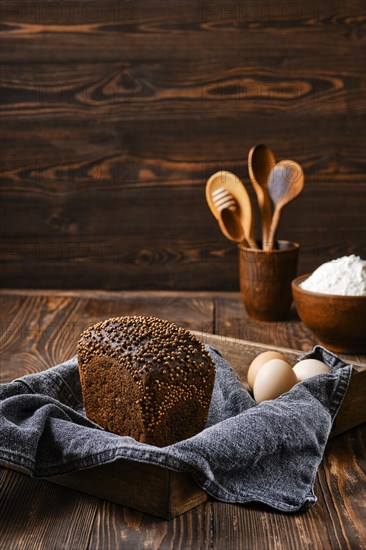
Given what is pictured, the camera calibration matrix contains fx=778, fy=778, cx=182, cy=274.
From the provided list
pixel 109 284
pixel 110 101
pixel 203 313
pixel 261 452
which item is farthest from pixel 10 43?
pixel 261 452

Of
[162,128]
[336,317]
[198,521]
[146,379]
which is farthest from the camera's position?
[162,128]

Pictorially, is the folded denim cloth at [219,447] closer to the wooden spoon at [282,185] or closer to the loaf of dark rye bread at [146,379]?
the loaf of dark rye bread at [146,379]

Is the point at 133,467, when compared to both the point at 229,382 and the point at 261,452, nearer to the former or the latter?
the point at 261,452

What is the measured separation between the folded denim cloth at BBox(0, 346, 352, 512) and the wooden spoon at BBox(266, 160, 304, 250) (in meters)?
0.78

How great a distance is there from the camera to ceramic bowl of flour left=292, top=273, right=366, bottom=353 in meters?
1.55

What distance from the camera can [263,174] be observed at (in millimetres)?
1900

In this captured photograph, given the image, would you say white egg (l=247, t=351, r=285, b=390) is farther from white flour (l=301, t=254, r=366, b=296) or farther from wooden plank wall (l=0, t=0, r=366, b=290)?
wooden plank wall (l=0, t=0, r=366, b=290)

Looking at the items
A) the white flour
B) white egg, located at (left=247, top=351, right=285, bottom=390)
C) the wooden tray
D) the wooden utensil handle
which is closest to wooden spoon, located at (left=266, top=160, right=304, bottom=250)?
the wooden utensil handle

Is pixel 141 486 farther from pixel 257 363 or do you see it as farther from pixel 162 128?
pixel 162 128

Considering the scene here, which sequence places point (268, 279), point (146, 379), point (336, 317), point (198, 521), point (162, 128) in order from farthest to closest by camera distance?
point (162, 128), point (268, 279), point (336, 317), point (146, 379), point (198, 521)

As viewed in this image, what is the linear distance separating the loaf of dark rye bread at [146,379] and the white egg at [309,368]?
0.69 ft

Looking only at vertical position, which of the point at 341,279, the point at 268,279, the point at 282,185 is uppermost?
the point at 282,185

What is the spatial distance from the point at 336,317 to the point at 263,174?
0.48 meters

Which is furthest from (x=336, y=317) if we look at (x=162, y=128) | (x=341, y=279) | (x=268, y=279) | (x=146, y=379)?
(x=162, y=128)
